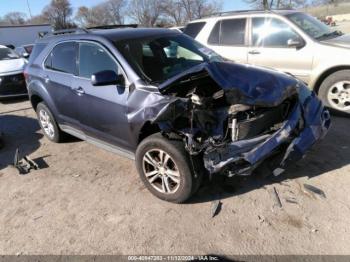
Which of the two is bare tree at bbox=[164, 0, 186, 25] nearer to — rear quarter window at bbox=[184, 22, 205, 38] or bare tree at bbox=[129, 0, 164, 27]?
bare tree at bbox=[129, 0, 164, 27]

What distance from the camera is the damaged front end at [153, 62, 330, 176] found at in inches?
135

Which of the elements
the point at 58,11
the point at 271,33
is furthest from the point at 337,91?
the point at 58,11

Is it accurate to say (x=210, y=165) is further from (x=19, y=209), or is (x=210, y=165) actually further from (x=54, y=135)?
(x=54, y=135)

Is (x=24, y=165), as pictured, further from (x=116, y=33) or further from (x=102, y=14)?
(x=102, y=14)

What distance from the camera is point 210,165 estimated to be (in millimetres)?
3406

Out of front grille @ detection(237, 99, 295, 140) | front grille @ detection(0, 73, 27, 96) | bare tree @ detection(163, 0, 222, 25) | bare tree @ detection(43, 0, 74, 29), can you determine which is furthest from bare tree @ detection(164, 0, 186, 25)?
front grille @ detection(237, 99, 295, 140)

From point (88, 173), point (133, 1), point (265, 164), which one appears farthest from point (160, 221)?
point (133, 1)

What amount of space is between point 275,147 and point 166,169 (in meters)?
1.15

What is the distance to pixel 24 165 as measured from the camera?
5199 millimetres

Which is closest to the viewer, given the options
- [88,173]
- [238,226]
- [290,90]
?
[238,226]

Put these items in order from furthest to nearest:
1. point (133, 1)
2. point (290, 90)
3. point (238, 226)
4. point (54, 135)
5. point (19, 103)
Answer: point (133, 1) < point (19, 103) < point (54, 135) < point (290, 90) < point (238, 226)

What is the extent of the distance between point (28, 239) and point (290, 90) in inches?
122

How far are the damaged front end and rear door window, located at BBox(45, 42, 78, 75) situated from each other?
183 cm

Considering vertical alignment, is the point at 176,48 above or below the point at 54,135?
above
